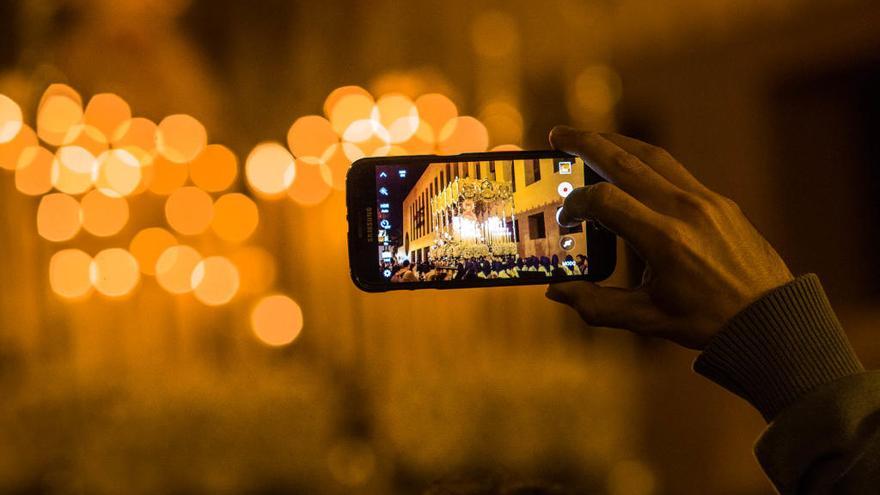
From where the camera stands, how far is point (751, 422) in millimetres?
1955

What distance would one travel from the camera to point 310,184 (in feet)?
6.52

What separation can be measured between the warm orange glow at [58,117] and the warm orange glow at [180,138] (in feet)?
0.77

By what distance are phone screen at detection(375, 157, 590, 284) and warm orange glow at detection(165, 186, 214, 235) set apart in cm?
139

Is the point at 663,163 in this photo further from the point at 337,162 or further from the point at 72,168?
the point at 72,168

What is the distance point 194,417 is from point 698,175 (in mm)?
1661

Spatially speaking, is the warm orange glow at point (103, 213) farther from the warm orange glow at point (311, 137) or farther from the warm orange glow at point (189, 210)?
the warm orange glow at point (311, 137)

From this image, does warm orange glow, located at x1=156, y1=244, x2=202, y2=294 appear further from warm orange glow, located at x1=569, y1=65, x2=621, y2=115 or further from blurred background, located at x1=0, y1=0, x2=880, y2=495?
warm orange glow, located at x1=569, y1=65, x2=621, y2=115

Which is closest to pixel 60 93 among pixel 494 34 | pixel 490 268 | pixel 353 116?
pixel 353 116

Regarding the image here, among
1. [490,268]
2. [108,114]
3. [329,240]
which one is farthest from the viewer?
[329,240]

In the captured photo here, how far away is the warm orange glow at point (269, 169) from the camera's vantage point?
6.34 ft

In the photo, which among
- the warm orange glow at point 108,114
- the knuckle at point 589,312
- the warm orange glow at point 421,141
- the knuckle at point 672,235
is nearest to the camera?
the knuckle at point 672,235

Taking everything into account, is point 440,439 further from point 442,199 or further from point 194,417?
point 442,199

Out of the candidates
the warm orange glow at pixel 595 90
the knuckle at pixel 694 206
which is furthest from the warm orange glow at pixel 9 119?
the knuckle at pixel 694 206

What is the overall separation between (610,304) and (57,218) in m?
1.94
